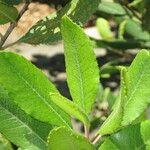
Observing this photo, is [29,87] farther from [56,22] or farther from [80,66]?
[56,22]

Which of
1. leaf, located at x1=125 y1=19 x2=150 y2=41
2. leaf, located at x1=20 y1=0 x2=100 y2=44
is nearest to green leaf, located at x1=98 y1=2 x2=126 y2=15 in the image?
leaf, located at x1=125 y1=19 x2=150 y2=41

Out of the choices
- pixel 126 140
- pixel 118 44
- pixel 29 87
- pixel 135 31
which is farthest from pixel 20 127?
pixel 135 31

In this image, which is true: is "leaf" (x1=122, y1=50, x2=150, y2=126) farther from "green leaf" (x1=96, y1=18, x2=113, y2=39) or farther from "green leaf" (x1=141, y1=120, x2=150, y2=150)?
"green leaf" (x1=96, y1=18, x2=113, y2=39)

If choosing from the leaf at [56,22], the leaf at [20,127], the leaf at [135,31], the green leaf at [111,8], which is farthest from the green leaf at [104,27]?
the leaf at [20,127]

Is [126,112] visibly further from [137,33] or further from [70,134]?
[137,33]

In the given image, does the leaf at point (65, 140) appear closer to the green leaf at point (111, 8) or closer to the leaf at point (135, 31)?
the green leaf at point (111, 8)

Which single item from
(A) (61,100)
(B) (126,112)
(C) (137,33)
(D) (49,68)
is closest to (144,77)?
(B) (126,112)
